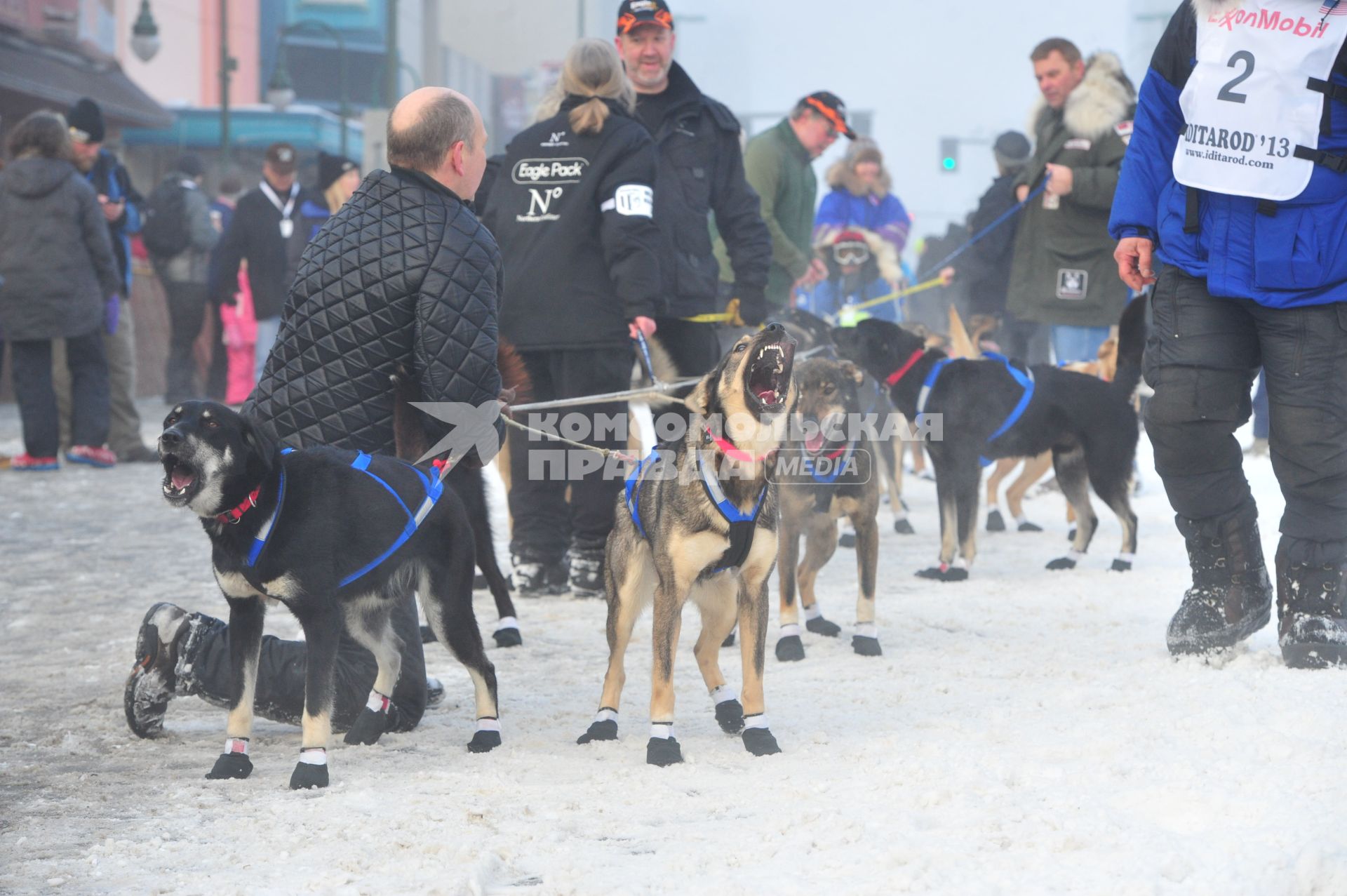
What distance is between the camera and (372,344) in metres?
4.23

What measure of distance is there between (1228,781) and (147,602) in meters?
4.62

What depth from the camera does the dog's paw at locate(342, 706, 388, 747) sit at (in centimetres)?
425

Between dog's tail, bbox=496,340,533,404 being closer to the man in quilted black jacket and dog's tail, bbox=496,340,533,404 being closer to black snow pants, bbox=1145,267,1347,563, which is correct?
the man in quilted black jacket

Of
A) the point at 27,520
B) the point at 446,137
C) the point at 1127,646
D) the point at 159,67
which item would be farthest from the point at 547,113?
the point at 159,67

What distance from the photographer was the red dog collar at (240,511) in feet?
12.1

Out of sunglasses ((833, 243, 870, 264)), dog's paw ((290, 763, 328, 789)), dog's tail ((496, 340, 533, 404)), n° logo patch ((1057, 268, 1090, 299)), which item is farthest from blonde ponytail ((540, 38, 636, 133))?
sunglasses ((833, 243, 870, 264))

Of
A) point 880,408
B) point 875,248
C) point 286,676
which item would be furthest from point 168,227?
point 286,676

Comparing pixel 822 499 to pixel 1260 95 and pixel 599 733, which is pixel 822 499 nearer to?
pixel 599 733

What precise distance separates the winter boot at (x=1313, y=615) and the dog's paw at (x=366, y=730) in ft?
9.65

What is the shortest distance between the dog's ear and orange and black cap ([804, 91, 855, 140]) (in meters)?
5.73

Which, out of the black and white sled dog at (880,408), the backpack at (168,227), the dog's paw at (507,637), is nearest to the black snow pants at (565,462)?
the dog's paw at (507,637)

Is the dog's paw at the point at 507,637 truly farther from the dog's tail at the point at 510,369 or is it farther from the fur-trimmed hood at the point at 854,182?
the fur-trimmed hood at the point at 854,182

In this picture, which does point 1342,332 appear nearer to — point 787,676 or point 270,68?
point 787,676

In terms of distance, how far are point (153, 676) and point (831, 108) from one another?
5987mm
